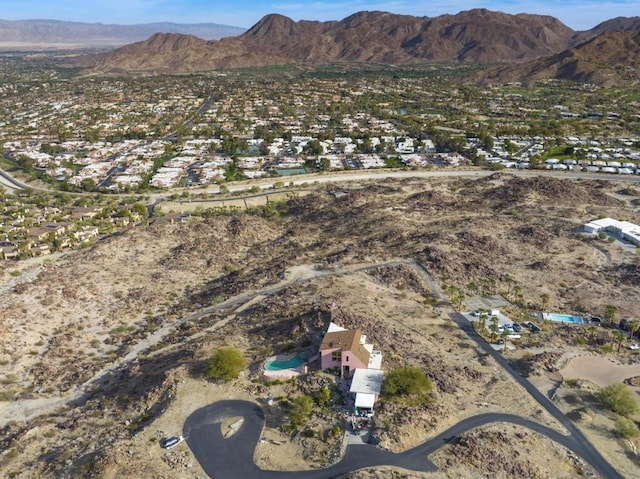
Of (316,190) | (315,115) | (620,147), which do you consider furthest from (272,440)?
(315,115)

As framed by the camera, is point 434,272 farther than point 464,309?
Yes

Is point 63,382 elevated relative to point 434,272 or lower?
lower

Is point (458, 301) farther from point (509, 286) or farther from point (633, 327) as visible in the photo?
point (633, 327)

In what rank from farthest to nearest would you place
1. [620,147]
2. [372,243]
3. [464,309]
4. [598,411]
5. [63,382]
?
[620,147] → [372,243] → [464,309] → [63,382] → [598,411]

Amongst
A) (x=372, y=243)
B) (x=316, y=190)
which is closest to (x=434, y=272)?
(x=372, y=243)

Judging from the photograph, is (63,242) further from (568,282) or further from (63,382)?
(568,282)

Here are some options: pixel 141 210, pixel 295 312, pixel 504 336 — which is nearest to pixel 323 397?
pixel 295 312

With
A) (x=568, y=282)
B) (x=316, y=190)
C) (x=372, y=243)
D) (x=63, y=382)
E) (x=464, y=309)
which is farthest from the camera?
(x=316, y=190)
